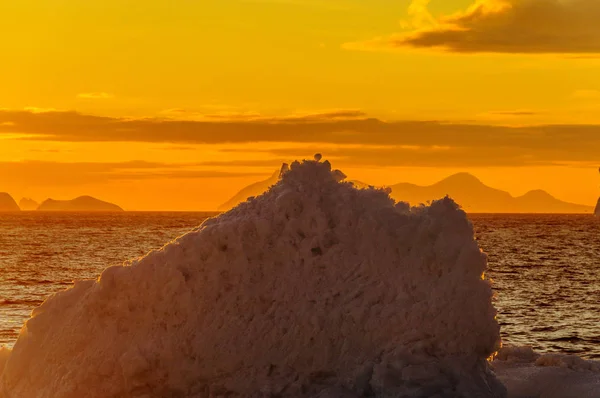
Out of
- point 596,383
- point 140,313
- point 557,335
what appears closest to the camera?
point 140,313

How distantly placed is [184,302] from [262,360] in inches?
54.9

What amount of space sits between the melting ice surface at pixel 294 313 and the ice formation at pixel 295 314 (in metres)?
0.02

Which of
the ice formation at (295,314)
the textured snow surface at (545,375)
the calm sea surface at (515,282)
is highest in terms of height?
the ice formation at (295,314)

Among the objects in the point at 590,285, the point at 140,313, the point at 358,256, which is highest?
the point at 358,256

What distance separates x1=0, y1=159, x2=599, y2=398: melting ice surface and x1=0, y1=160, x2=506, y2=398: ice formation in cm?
2

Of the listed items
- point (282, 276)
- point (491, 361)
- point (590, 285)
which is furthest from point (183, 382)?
point (590, 285)

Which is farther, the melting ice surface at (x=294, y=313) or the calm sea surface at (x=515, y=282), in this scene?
the calm sea surface at (x=515, y=282)

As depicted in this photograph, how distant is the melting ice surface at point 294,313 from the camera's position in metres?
13.0

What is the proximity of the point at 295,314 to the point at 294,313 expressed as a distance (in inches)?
0.8

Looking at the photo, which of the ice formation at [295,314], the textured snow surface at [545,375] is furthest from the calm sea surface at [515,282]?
the ice formation at [295,314]

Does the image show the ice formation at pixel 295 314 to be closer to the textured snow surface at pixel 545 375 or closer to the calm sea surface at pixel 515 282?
the textured snow surface at pixel 545 375

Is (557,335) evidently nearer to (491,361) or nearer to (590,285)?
(491,361)

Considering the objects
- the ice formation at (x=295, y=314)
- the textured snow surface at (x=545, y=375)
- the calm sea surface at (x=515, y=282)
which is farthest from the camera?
the calm sea surface at (x=515, y=282)

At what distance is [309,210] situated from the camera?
1378 centimetres
